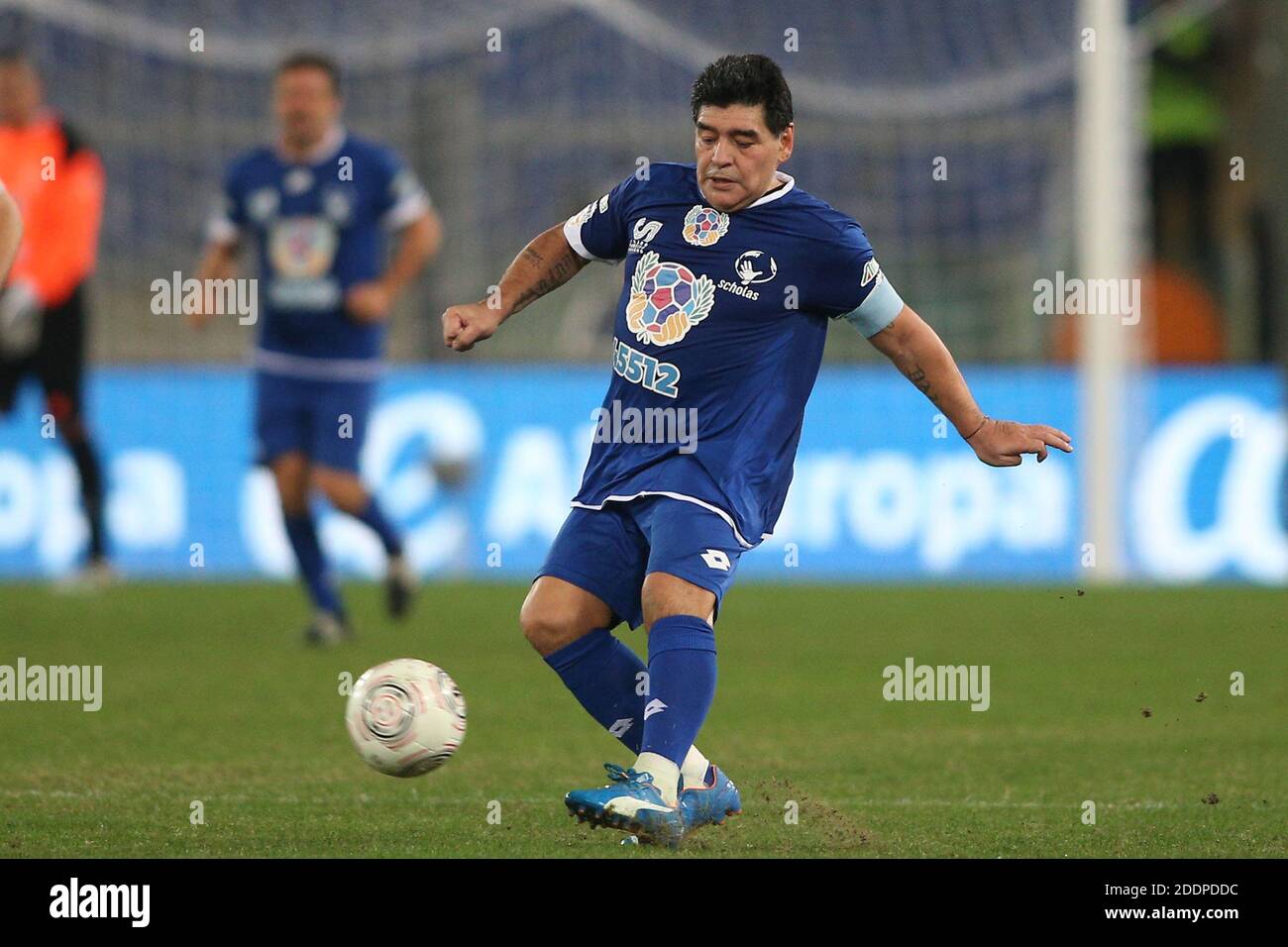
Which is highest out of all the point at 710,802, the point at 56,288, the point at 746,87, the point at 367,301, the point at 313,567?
the point at 56,288

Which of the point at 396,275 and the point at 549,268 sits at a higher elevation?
the point at 396,275

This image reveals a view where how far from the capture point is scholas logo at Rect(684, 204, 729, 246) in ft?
18.0

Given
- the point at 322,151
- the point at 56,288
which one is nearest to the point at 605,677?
the point at 322,151

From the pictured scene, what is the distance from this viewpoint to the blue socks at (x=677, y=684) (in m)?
5.09

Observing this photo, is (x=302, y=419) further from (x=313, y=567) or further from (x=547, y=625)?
(x=547, y=625)

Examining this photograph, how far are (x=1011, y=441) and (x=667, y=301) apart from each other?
941 mm

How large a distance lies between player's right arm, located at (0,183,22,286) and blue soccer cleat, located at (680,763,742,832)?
2304 millimetres

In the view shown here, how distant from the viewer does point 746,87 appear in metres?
5.28

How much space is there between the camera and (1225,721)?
25.6 ft
